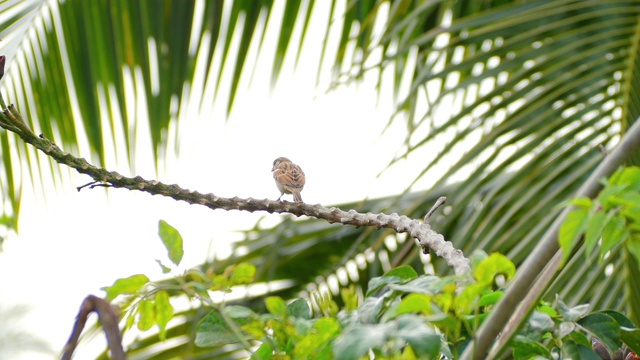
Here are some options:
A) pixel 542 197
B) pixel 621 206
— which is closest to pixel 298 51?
pixel 542 197

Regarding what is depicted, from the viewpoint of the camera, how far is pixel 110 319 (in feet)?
1.83

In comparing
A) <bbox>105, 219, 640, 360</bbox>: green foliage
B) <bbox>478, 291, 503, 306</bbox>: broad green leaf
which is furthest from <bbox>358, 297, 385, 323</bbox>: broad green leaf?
<bbox>478, 291, 503, 306</bbox>: broad green leaf

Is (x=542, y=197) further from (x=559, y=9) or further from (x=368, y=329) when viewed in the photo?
(x=368, y=329)

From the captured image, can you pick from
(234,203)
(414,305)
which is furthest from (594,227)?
(234,203)

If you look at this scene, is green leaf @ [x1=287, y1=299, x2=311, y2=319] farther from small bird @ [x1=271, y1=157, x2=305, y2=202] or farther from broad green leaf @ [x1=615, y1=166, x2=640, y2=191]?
small bird @ [x1=271, y1=157, x2=305, y2=202]

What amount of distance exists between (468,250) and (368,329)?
1396 mm

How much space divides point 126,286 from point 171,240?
2.3 inches

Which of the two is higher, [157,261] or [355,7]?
[355,7]

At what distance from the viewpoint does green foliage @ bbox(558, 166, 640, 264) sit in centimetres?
57

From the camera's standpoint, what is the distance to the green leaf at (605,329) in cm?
78

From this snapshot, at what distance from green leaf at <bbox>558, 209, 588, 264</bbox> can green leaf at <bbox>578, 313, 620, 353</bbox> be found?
0.24 m

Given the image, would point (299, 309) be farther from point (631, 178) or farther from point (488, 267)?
point (631, 178)

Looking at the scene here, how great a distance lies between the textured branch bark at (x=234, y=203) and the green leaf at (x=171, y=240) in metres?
0.18

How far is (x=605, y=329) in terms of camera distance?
0.79 m
